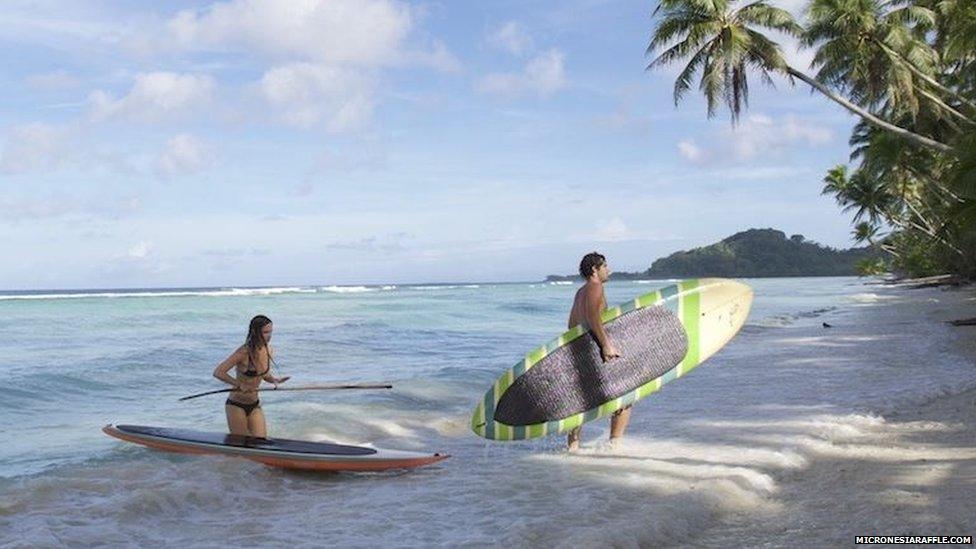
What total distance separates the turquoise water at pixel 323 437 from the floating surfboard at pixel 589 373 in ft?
1.18

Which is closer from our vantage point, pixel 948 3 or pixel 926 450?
pixel 926 450

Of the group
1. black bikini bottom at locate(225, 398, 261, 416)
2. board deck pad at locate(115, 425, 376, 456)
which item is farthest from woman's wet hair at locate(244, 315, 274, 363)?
board deck pad at locate(115, 425, 376, 456)

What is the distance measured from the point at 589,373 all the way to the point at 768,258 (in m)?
140

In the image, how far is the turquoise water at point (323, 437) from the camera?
5.31 metres

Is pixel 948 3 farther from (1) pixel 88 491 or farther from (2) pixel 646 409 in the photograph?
(1) pixel 88 491

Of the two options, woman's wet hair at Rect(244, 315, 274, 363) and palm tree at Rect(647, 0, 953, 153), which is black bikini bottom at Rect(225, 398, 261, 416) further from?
palm tree at Rect(647, 0, 953, 153)

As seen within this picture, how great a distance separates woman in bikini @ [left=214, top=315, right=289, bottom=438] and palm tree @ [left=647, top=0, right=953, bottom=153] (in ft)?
56.7

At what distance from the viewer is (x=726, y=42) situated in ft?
70.0

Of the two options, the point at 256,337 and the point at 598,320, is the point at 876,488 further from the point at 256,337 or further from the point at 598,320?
the point at 256,337

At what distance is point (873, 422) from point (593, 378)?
2.75 meters

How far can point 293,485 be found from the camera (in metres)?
6.34

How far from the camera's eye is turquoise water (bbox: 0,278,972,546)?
17.4 ft

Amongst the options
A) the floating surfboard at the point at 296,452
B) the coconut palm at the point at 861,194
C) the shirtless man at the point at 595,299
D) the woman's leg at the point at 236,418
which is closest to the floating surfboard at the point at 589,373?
the shirtless man at the point at 595,299

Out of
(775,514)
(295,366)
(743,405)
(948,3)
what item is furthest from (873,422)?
(948,3)
